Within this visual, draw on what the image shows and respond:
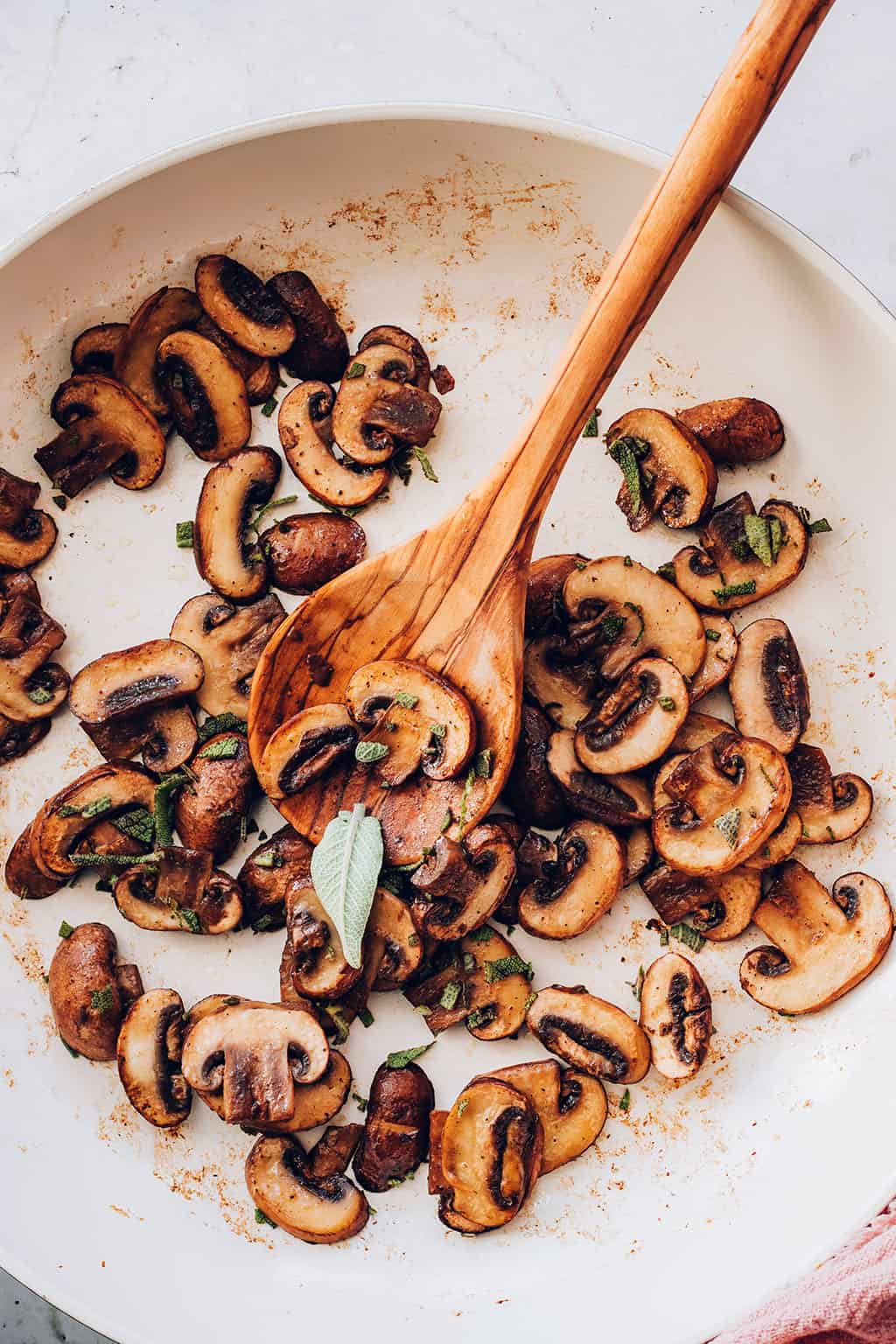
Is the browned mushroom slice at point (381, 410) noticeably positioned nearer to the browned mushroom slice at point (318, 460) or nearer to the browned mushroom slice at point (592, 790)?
the browned mushroom slice at point (318, 460)

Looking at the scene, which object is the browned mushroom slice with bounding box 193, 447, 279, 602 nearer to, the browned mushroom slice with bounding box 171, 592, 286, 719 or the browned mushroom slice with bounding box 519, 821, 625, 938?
the browned mushroom slice with bounding box 171, 592, 286, 719

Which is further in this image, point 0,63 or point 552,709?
point 0,63

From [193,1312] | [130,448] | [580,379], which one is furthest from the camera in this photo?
[130,448]

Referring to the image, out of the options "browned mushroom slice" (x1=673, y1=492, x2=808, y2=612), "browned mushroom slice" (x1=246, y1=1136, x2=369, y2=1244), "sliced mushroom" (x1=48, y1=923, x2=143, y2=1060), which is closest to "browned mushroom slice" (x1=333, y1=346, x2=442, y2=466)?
"browned mushroom slice" (x1=673, y1=492, x2=808, y2=612)

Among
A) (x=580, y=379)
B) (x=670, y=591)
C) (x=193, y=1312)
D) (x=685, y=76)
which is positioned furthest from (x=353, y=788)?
(x=685, y=76)

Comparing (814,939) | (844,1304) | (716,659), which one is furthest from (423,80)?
(844,1304)

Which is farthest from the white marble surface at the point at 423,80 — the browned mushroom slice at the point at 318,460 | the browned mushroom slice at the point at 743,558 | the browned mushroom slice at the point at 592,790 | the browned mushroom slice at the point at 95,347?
the browned mushroom slice at the point at 592,790

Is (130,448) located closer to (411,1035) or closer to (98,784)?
(98,784)

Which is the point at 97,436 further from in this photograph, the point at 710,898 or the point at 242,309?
the point at 710,898
